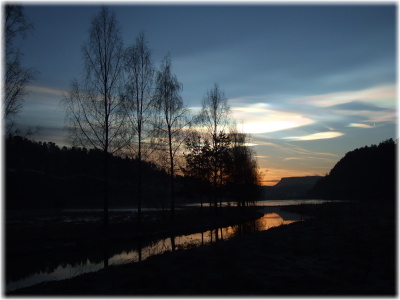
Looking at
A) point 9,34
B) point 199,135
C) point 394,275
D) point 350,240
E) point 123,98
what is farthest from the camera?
point 199,135

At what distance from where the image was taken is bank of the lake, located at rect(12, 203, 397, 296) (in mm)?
7402

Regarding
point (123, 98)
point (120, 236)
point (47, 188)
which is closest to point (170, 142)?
point (123, 98)

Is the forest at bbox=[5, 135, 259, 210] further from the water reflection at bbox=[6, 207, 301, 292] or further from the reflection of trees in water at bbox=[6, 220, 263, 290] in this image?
the water reflection at bbox=[6, 207, 301, 292]

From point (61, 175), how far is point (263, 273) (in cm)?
5785

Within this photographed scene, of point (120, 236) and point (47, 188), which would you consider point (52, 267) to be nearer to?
point (120, 236)

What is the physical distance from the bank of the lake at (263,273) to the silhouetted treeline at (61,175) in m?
11.4

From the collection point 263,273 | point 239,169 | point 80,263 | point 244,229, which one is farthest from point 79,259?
point 239,169

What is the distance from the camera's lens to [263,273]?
8711 millimetres

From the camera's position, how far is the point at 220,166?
142ft

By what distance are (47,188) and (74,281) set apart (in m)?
56.3

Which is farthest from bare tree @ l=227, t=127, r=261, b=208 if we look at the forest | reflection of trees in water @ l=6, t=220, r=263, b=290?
reflection of trees in water @ l=6, t=220, r=263, b=290

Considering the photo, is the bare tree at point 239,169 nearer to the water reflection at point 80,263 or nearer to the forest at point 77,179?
the forest at point 77,179

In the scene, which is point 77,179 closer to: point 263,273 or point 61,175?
point 61,175

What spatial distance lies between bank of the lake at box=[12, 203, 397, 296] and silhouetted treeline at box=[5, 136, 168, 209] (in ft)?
37.3
